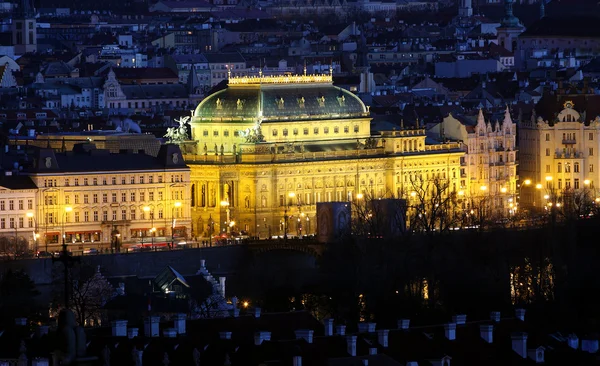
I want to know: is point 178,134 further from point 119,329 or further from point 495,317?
point 119,329

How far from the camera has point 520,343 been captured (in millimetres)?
57094

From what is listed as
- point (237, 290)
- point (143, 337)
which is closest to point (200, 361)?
point (143, 337)

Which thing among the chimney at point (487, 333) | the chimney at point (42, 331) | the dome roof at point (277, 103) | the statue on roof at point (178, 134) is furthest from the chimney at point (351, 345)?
the dome roof at point (277, 103)

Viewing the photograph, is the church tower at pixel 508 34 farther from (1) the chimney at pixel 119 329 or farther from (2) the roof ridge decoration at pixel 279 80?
(1) the chimney at pixel 119 329

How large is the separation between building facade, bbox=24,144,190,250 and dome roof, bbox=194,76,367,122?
454 centimetres

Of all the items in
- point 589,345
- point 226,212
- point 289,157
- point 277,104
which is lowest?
point 589,345

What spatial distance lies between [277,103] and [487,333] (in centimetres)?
4642

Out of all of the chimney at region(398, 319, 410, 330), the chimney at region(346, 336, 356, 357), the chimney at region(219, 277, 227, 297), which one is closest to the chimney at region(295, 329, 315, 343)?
the chimney at region(346, 336, 356, 357)

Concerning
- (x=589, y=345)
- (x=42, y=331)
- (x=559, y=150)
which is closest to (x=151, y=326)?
(x=42, y=331)

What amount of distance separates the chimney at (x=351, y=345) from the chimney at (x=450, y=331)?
215cm

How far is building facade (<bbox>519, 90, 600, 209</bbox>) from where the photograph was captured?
363 ft

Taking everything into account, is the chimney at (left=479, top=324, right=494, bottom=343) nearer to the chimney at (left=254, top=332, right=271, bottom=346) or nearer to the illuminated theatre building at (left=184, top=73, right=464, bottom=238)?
the chimney at (left=254, top=332, right=271, bottom=346)

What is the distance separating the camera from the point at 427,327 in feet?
194

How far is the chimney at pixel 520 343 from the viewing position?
56906 millimetres
